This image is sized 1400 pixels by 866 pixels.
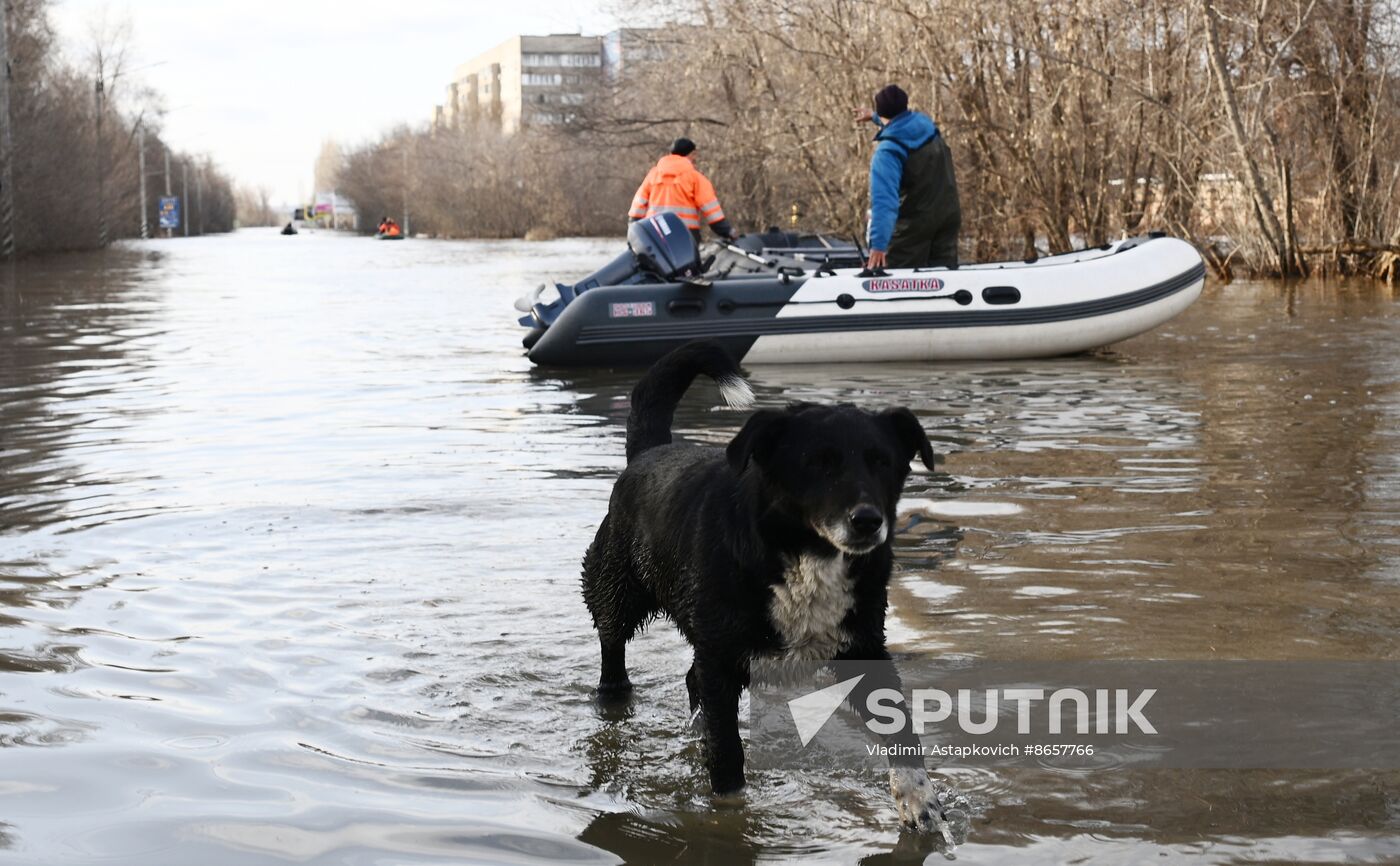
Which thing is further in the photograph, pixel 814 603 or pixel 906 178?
pixel 906 178

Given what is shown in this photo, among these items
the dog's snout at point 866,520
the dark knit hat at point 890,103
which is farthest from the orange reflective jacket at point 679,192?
the dog's snout at point 866,520

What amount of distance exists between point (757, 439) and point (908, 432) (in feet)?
1.42

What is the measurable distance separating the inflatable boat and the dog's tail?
831cm

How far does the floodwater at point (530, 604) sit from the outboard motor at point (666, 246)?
151cm

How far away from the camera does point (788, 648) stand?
3574 mm

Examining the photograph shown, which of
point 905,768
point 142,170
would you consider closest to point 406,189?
point 142,170

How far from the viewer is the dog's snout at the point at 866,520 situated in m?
3.27

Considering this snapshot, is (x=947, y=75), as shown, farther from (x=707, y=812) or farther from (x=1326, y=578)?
(x=707, y=812)

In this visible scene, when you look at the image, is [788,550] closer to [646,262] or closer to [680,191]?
[646,262]

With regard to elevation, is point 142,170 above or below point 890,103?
above

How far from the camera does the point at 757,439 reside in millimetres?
3490

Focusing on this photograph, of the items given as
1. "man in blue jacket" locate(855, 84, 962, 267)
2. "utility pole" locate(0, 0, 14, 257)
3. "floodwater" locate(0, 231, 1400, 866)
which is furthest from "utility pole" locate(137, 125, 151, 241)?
"floodwater" locate(0, 231, 1400, 866)

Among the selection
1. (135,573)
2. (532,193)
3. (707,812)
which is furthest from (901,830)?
(532,193)

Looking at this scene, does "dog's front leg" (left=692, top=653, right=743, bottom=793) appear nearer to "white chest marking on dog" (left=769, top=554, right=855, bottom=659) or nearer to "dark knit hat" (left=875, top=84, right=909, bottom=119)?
"white chest marking on dog" (left=769, top=554, right=855, bottom=659)
